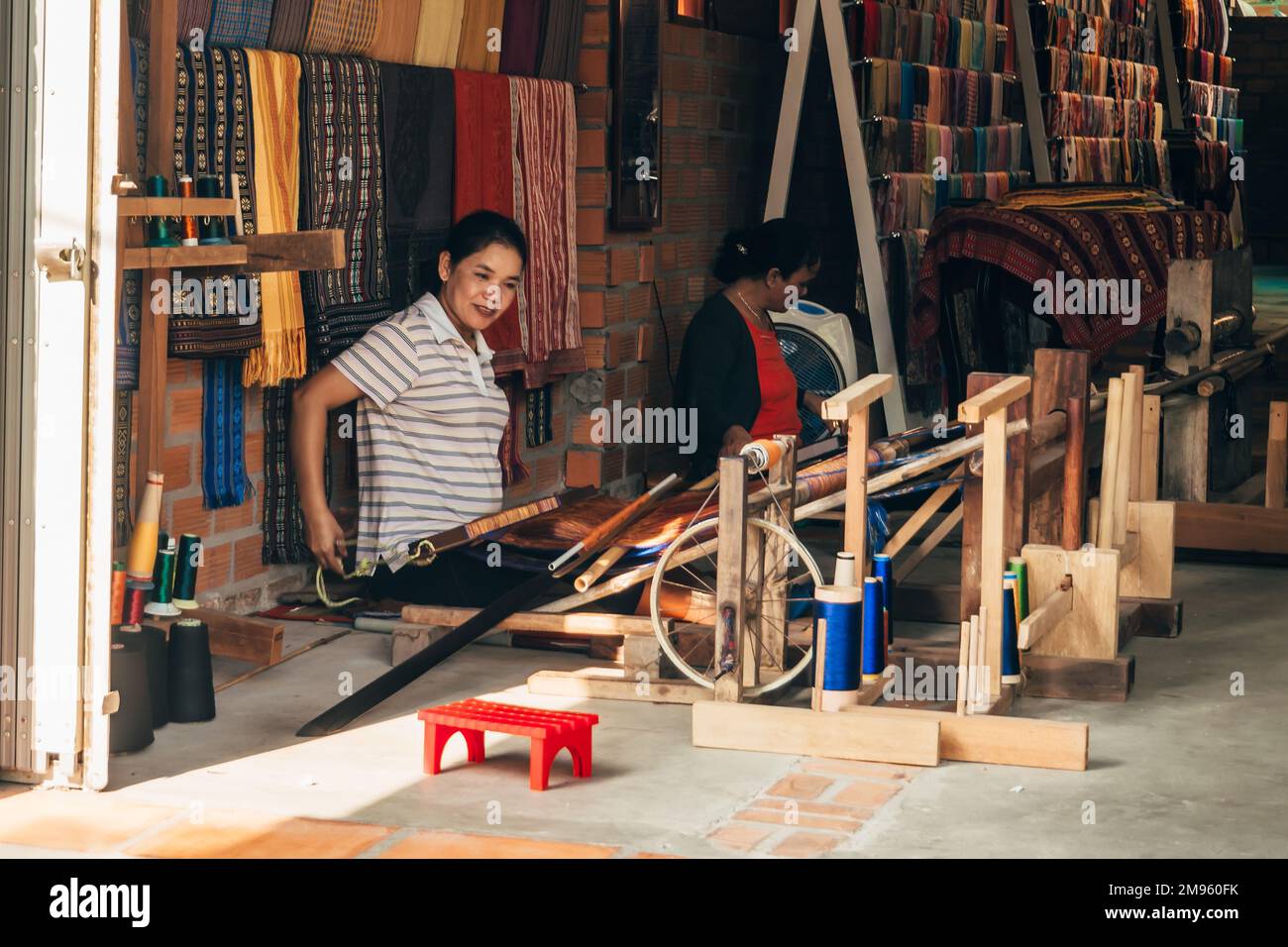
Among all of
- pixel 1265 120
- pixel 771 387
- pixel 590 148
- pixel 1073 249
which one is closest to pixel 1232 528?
pixel 1073 249

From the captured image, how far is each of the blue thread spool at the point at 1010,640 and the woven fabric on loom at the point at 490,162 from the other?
205 cm

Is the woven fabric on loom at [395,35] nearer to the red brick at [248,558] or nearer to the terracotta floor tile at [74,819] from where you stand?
the red brick at [248,558]

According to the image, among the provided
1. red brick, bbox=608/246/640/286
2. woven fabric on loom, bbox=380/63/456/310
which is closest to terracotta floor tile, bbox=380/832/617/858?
woven fabric on loom, bbox=380/63/456/310

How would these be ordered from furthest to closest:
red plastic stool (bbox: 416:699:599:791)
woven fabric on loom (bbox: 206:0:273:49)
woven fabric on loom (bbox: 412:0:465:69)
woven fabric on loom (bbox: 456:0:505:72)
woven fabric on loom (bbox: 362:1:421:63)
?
woven fabric on loom (bbox: 456:0:505:72), woven fabric on loom (bbox: 412:0:465:69), woven fabric on loom (bbox: 362:1:421:63), woven fabric on loom (bbox: 206:0:273:49), red plastic stool (bbox: 416:699:599:791)

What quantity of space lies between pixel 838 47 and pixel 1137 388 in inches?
101

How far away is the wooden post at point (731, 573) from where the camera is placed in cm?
381

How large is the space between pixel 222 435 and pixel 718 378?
186 centimetres

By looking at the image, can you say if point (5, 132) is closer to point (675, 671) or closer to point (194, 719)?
point (194, 719)

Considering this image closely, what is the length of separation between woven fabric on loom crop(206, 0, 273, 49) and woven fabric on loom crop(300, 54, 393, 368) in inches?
5.3

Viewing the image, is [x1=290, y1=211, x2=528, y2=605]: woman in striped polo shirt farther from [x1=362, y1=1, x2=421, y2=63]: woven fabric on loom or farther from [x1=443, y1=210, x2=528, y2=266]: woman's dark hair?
[x1=362, y1=1, x2=421, y2=63]: woven fabric on loom

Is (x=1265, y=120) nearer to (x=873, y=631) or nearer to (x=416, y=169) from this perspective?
(x=416, y=169)

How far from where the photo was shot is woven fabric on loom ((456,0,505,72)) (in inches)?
222

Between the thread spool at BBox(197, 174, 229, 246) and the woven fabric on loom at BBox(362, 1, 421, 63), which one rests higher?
the woven fabric on loom at BBox(362, 1, 421, 63)

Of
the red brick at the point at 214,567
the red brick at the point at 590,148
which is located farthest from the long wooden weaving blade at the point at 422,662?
the red brick at the point at 590,148
